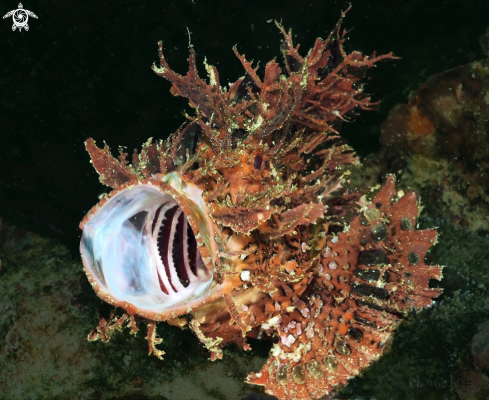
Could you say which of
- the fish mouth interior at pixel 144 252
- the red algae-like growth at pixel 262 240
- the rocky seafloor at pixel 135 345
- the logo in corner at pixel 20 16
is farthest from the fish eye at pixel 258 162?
the logo in corner at pixel 20 16

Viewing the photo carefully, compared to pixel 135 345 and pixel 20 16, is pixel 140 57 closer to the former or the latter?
pixel 20 16

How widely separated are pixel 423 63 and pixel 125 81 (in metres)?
3.06

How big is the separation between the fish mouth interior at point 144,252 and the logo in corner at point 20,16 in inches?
124

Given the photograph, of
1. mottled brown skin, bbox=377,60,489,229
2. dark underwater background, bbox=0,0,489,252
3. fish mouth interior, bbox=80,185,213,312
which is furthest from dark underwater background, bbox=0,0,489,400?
fish mouth interior, bbox=80,185,213,312

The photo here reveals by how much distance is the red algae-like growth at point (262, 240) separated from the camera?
2.26m

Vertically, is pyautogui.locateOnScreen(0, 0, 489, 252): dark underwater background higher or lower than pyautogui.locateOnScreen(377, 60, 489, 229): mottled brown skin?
higher

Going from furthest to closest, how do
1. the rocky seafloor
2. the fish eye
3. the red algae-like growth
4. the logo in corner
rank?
the logo in corner
the rocky seafloor
the fish eye
the red algae-like growth

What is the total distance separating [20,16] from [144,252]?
135 inches

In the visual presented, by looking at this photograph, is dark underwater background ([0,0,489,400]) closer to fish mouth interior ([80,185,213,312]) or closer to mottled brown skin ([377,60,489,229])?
mottled brown skin ([377,60,489,229])

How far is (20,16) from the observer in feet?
14.3

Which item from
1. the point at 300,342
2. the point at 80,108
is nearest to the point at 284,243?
the point at 300,342

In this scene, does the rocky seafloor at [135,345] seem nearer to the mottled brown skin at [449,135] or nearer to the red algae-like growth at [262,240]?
the red algae-like growth at [262,240]

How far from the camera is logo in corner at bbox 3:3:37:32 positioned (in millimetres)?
4328

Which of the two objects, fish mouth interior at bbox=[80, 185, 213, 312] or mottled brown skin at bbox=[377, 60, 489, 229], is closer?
fish mouth interior at bbox=[80, 185, 213, 312]
